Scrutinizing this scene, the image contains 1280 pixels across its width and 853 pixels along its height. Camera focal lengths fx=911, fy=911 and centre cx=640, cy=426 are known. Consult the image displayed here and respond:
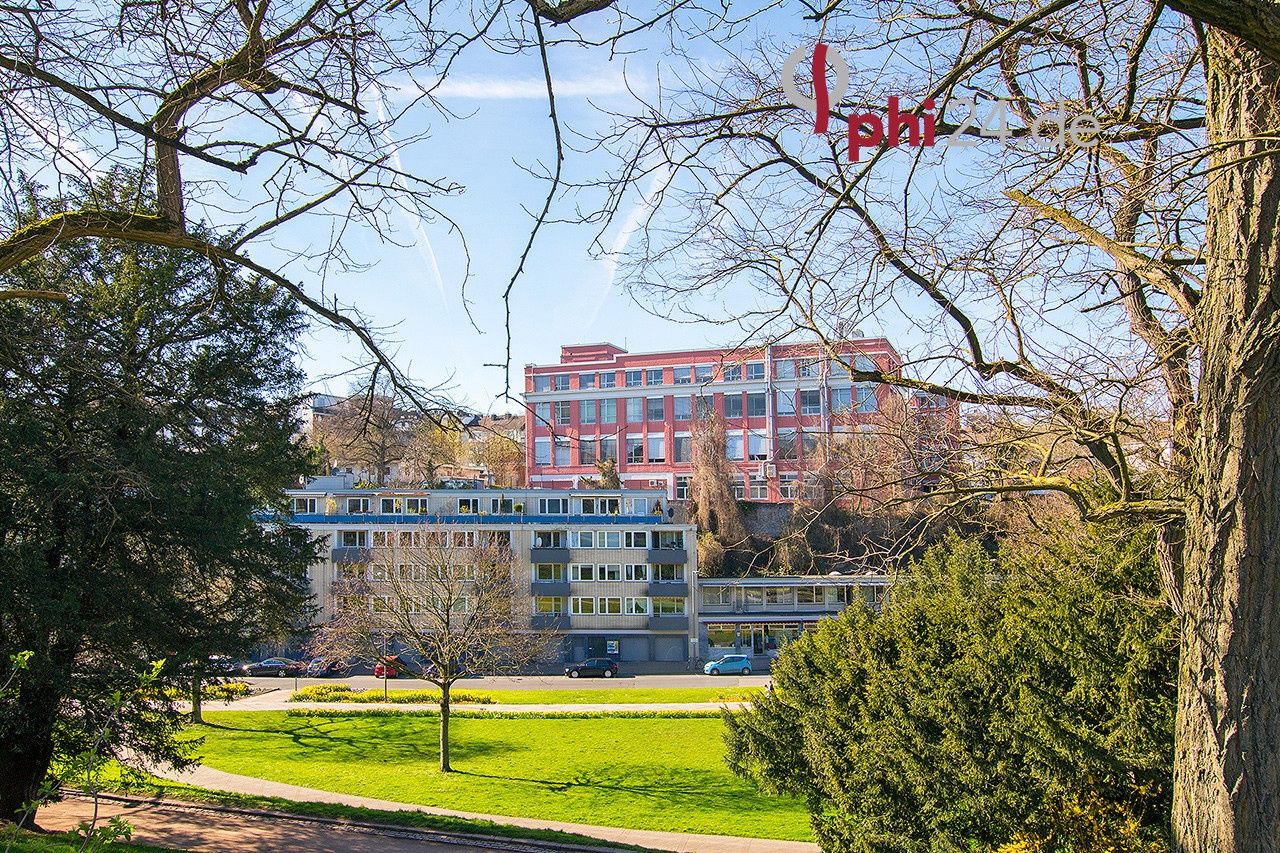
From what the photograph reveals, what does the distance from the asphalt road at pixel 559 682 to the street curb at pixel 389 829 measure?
18.3 meters

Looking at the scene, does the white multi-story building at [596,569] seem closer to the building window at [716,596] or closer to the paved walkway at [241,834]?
the building window at [716,596]

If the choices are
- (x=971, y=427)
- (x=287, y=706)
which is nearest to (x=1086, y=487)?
(x=971, y=427)

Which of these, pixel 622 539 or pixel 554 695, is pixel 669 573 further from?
pixel 554 695

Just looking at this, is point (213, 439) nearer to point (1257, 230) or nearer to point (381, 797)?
point (381, 797)

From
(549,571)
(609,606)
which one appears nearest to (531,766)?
(609,606)

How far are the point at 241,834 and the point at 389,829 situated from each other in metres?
2.42

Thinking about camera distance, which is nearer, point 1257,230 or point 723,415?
point 1257,230

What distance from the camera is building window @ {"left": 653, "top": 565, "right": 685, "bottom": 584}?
42.2m

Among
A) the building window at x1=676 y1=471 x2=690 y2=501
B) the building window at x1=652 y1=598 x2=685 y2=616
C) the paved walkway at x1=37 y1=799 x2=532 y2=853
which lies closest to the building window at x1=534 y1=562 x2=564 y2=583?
the building window at x1=652 y1=598 x2=685 y2=616

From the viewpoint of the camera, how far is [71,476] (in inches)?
538

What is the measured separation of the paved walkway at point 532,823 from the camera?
54.2 ft

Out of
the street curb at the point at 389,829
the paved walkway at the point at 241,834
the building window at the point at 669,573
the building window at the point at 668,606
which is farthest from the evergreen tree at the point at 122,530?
the building window at the point at 668,606

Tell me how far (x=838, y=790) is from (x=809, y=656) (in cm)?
230

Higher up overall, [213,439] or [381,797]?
[213,439]
